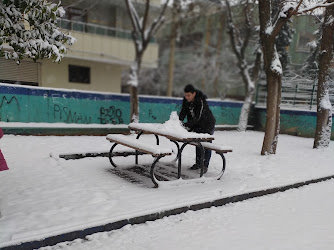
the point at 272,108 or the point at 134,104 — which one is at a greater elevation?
the point at 272,108

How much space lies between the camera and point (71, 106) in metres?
9.95

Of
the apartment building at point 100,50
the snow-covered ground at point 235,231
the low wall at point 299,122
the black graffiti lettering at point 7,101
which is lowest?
the snow-covered ground at point 235,231

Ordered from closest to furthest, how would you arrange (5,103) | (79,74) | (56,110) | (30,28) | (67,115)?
(30,28) < (5,103) < (56,110) < (67,115) < (79,74)

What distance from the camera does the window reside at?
15.0 m

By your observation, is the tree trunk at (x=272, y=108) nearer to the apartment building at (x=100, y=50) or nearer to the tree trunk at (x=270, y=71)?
the tree trunk at (x=270, y=71)

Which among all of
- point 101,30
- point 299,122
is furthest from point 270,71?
point 101,30

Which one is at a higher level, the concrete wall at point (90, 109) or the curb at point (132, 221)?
the concrete wall at point (90, 109)

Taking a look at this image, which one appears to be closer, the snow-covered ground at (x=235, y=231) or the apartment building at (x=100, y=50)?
the snow-covered ground at (x=235, y=231)

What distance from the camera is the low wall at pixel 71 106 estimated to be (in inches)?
347

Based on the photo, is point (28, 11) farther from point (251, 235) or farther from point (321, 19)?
point (321, 19)

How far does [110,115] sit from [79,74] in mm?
5658

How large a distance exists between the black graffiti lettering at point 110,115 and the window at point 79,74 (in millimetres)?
5071

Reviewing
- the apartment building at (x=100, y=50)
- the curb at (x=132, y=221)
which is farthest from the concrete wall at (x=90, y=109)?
the curb at (x=132, y=221)

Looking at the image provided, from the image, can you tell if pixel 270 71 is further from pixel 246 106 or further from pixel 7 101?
pixel 7 101
